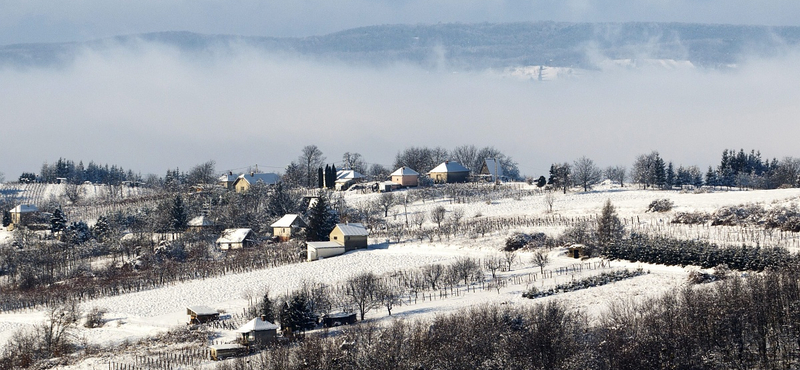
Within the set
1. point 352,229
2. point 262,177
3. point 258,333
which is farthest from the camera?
point 262,177

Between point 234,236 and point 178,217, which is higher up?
point 178,217

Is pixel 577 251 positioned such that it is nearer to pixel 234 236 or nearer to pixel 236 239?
pixel 236 239

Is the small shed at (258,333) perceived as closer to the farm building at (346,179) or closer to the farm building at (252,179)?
the farm building at (346,179)

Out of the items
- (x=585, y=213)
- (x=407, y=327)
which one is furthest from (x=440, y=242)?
(x=407, y=327)

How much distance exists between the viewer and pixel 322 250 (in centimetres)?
7775

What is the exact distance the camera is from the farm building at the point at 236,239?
86.1 metres

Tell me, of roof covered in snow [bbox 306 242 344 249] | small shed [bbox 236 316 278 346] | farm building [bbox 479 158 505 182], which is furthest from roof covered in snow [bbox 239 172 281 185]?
small shed [bbox 236 316 278 346]

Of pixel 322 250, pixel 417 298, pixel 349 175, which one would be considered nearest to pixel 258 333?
pixel 417 298

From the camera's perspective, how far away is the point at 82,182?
15962 cm

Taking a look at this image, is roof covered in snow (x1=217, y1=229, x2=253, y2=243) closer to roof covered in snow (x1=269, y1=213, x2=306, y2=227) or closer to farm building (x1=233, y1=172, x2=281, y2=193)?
roof covered in snow (x1=269, y1=213, x2=306, y2=227)

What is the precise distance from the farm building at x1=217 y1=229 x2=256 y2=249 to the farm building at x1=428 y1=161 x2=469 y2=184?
46.1 m

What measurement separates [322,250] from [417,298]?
23257 millimetres

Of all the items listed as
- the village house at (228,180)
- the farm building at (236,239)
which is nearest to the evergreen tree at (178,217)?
the farm building at (236,239)

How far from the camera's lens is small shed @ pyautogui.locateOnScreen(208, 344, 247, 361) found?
44.4 meters
